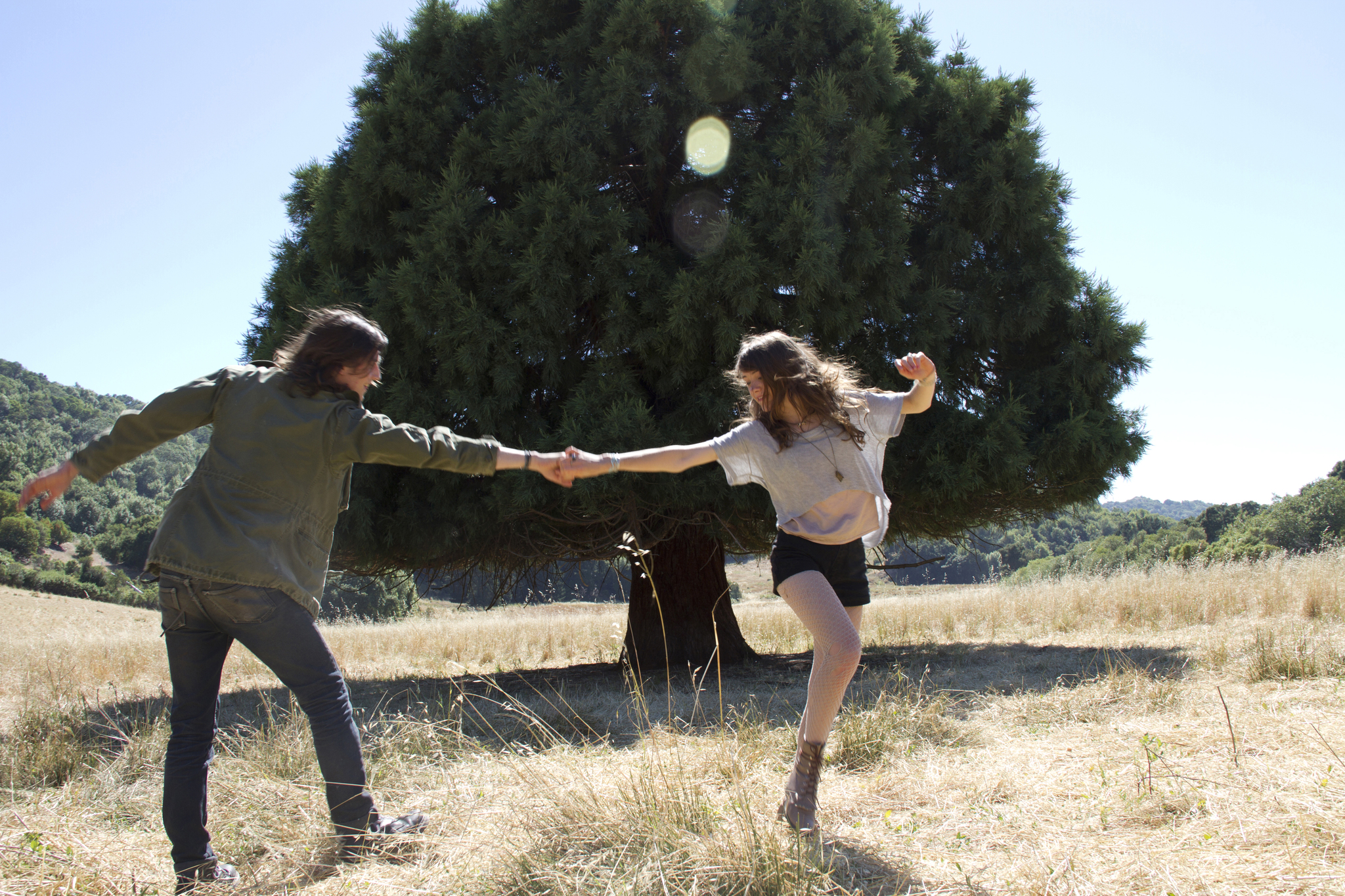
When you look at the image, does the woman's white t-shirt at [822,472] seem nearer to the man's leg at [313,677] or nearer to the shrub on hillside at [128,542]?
the man's leg at [313,677]

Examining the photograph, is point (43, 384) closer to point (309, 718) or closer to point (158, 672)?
point (158, 672)

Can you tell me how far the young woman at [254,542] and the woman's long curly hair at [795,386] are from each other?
3.89 feet

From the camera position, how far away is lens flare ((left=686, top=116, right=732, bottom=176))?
7168mm

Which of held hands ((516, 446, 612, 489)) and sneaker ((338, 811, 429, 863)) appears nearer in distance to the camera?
sneaker ((338, 811, 429, 863))

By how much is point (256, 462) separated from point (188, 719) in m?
0.85

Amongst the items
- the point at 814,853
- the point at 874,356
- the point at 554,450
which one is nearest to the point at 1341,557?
the point at 874,356

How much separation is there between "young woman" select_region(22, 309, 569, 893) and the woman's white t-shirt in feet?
3.65

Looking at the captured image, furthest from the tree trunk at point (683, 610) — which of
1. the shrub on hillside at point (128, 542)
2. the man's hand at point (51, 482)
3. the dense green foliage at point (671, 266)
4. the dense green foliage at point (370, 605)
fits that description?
the shrub on hillside at point (128, 542)

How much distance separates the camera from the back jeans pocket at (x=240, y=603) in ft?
7.72

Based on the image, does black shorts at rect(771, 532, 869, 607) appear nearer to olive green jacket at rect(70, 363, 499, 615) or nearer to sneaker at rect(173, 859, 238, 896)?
olive green jacket at rect(70, 363, 499, 615)

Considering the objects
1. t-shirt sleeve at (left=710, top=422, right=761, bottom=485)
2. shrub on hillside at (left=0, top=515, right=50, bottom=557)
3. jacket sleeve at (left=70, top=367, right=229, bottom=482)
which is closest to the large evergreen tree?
t-shirt sleeve at (left=710, top=422, right=761, bottom=485)

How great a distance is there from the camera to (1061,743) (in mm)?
3709

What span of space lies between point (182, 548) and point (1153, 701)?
189 inches

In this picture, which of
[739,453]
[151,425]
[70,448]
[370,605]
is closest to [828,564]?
[739,453]
